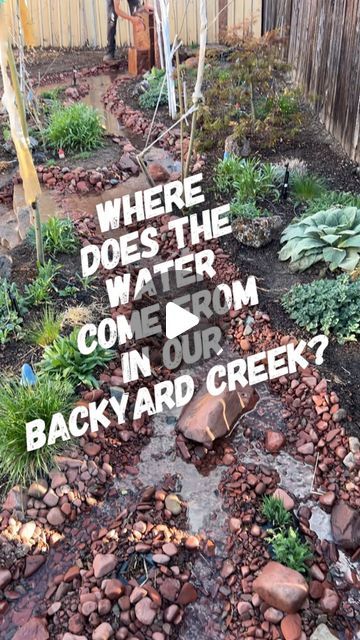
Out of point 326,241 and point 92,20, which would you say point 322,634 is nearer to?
point 326,241

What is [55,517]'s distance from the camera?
2928 mm

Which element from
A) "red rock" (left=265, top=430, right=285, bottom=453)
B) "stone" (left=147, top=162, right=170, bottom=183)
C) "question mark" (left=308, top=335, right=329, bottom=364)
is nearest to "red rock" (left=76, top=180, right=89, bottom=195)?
"stone" (left=147, top=162, right=170, bottom=183)

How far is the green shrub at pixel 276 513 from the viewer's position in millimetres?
2895

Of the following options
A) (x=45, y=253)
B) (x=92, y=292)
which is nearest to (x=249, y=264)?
(x=92, y=292)

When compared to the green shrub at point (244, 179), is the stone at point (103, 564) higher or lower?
lower

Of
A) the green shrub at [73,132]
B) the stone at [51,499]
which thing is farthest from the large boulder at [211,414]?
the green shrub at [73,132]

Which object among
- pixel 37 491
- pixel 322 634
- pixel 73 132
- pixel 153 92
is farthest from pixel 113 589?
pixel 153 92

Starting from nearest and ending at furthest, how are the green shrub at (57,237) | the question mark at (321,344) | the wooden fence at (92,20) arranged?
1. the question mark at (321,344)
2. the green shrub at (57,237)
3. the wooden fence at (92,20)

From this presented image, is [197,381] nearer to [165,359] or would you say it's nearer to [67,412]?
[165,359]

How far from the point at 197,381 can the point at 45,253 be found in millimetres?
1656

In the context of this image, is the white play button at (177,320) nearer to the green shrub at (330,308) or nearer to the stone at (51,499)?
the green shrub at (330,308)

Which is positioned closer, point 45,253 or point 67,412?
point 67,412

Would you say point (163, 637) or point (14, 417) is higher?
point (14, 417)

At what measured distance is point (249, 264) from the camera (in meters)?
4.45
